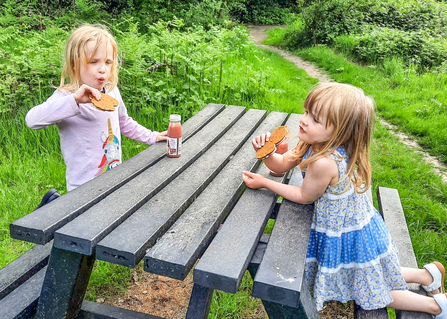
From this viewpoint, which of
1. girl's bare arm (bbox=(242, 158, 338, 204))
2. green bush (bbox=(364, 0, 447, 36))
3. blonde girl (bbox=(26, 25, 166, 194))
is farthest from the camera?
green bush (bbox=(364, 0, 447, 36))

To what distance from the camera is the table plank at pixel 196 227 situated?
129cm

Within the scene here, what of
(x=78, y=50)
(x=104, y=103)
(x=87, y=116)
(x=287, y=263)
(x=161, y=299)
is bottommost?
(x=161, y=299)

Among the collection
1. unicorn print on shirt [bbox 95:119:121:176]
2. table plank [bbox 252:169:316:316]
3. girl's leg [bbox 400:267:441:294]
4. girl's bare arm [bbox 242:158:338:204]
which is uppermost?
girl's bare arm [bbox 242:158:338:204]

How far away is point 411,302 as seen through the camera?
71.4 inches

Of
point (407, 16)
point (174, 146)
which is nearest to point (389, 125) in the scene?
point (174, 146)

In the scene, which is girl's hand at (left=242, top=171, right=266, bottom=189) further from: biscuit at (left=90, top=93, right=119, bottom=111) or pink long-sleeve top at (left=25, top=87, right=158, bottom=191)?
pink long-sleeve top at (left=25, top=87, right=158, bottom=191)

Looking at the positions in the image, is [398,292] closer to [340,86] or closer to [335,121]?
[335,121]

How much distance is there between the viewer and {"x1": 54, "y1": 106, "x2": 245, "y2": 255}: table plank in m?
1.37

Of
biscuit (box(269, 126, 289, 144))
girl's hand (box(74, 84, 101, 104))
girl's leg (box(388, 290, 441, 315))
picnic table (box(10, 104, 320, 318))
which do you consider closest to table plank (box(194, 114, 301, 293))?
picnic table (box(10, 104, 320, 318))

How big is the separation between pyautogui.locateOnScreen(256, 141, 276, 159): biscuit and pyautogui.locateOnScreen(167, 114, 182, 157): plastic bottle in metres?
0.45

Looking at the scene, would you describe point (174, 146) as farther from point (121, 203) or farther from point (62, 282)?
point (62, 282)

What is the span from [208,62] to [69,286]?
3.65m

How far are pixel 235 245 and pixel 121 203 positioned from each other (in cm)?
52

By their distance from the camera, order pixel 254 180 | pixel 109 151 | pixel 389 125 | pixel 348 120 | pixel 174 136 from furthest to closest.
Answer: pixel 389 125
pixel 109 151
pixel 174 136
pixel 254 180
pixel 348 120
